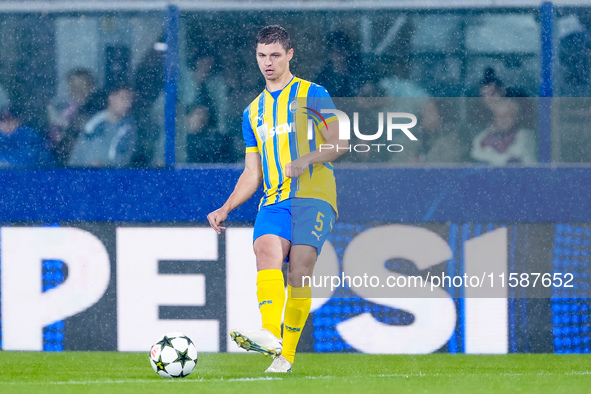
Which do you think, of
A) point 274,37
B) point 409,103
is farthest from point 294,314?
point 409,103

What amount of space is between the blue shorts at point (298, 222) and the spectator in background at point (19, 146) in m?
2.17

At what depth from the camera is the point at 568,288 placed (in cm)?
696

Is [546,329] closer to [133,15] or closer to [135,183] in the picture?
[135,183]

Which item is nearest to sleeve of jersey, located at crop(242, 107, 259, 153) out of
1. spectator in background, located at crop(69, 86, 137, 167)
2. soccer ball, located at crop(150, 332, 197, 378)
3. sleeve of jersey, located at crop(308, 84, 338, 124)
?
sleeve of jersey, located at crop(308, 84, 338, 124)

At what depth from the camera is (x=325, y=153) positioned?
18.7ft

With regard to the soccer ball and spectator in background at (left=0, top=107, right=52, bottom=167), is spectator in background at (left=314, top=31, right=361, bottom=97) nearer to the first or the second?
spectator in background at (left=0, top=107, right=52, bottom=167)

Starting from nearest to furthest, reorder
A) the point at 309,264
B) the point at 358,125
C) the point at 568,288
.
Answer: the point at 309,264
the point at 568,288
the point at 358,125

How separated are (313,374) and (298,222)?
812mm

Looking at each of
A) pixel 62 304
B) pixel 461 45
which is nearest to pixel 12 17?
pixel 62 304

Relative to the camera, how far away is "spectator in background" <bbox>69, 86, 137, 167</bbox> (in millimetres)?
7340

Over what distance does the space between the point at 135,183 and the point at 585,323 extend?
2.85 m

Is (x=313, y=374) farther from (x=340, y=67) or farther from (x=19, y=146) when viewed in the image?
(x=19, y=146)

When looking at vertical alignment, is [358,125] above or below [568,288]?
above

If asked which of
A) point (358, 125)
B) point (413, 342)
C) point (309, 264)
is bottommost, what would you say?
point (413, 342)
